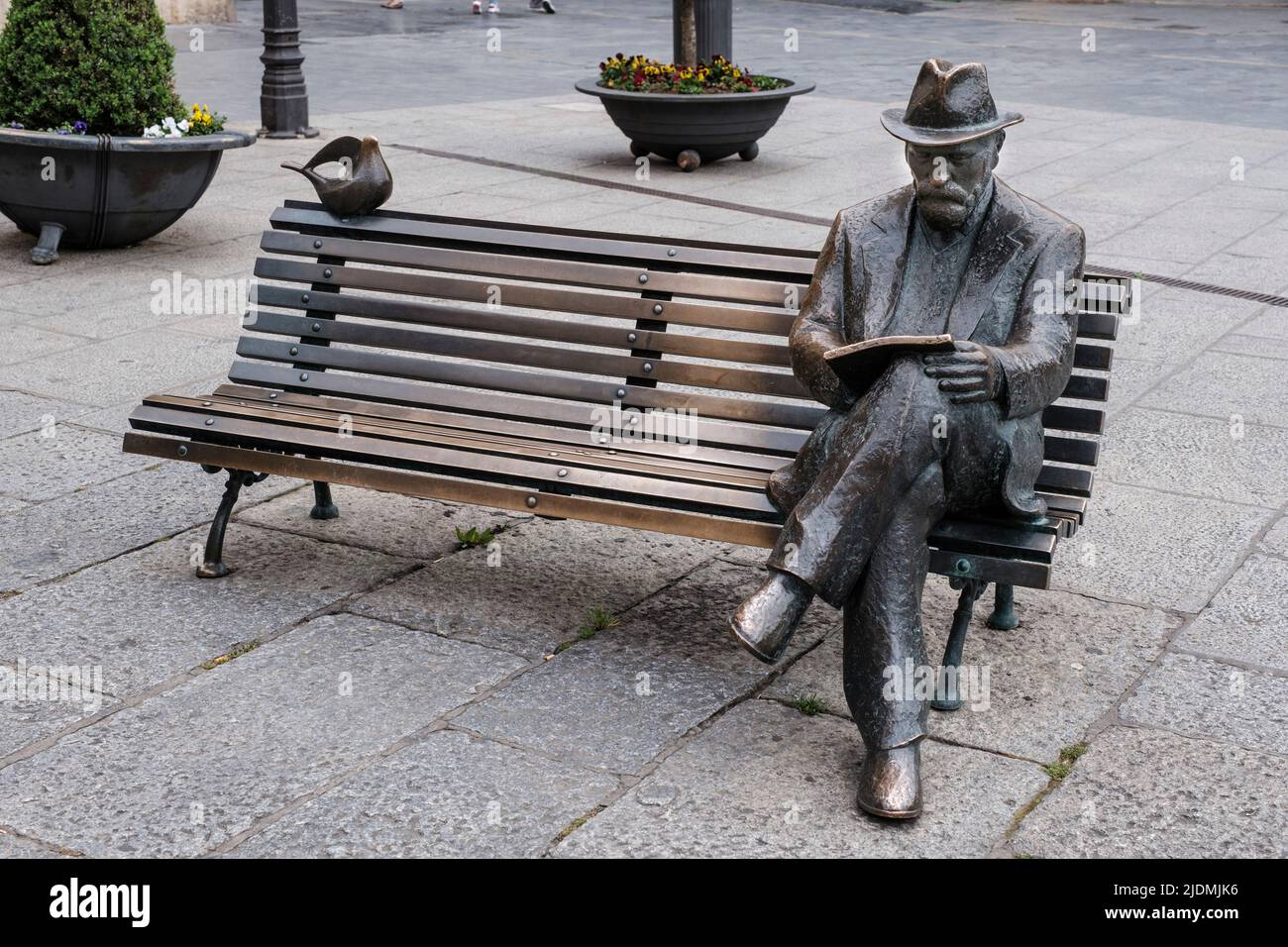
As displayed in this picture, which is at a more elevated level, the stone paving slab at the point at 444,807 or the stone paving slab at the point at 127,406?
the stone paving slab at the point at 127,406

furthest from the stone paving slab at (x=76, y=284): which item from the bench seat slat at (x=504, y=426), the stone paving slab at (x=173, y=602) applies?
the stone paving slab at (x=173, y=602)

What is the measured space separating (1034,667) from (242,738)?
2.05 m

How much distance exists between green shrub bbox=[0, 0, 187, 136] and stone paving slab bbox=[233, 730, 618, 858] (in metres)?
6.00

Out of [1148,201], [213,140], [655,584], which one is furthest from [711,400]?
[1148,201]

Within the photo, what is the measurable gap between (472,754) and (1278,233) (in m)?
7.56

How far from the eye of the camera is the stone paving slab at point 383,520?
5078 mm

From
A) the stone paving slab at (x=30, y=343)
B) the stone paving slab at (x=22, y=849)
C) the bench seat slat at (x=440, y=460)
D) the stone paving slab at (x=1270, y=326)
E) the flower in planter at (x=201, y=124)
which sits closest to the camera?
the stone paving slab at (x=22, y=849)

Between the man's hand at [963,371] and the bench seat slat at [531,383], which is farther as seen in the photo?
the bench seat slat at [531,383]

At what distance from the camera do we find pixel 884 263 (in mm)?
4012

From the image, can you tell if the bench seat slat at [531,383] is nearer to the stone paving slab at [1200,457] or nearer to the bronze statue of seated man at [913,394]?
the bronze statue of seated man at [913,394]

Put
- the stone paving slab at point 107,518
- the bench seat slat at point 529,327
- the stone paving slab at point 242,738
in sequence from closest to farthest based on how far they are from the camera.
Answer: the stone paving slab at point 242,738 < the bench seat slat at point 529,327 < the stone paving slab at point 107,518

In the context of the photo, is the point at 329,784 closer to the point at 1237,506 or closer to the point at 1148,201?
the point at 1237,506

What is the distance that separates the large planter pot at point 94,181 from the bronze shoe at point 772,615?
19.9 ft

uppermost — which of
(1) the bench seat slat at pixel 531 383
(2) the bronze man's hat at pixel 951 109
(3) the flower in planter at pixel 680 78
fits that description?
(3) the flower in planter at pixel 680 78
